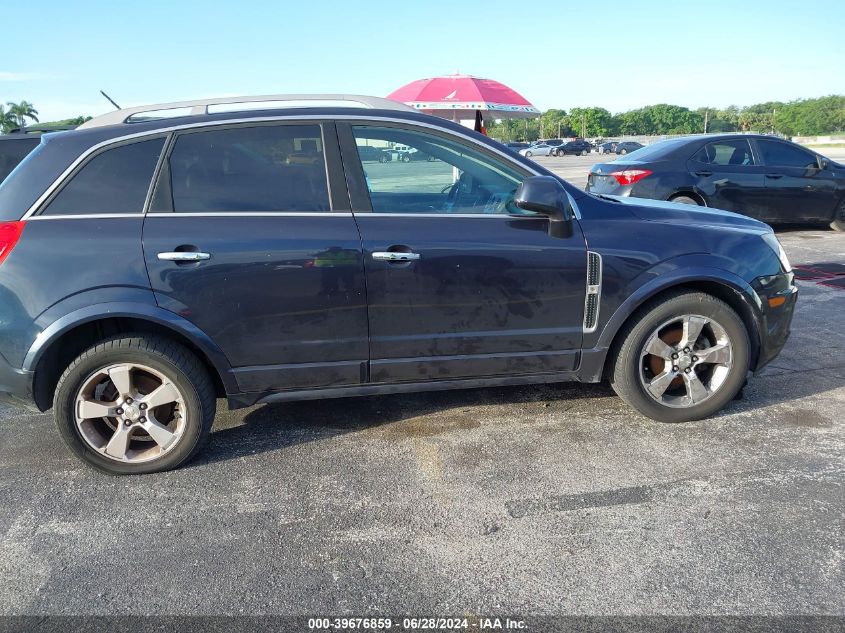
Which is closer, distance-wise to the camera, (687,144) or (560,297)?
(560,297)

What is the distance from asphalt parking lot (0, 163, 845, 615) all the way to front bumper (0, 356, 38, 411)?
1.43 ft

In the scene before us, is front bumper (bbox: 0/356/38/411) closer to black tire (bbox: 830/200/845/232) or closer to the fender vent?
the fender vent

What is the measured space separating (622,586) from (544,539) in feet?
1.26

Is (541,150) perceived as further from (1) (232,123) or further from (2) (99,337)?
(2) (99,337)

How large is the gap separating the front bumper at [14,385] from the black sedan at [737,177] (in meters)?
7.26

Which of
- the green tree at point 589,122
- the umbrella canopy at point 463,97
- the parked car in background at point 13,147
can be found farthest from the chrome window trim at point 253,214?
the green tree at point 589,122

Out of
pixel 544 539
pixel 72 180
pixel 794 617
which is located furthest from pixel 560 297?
pixel 72 180

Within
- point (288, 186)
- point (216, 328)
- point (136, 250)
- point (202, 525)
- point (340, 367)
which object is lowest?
point (202, 525)

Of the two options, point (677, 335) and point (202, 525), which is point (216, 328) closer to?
point (202, 525)

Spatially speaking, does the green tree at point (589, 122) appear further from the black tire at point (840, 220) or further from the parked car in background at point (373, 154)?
the parked car in background at point (373, 154)

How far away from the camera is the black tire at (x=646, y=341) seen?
3594 mm

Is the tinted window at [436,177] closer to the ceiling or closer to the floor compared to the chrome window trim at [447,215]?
closer to the ceiling

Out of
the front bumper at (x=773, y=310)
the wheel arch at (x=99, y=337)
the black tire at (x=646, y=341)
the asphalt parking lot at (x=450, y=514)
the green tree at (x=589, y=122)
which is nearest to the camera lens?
the asphalt parking lot at (x=450, y=514)

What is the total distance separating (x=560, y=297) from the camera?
348 centimetres
